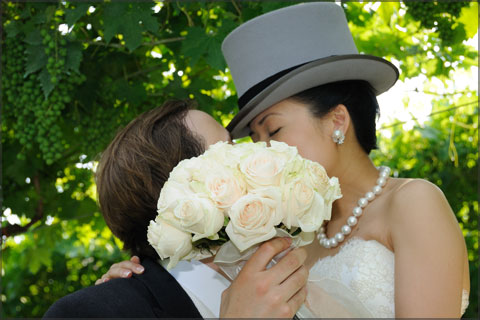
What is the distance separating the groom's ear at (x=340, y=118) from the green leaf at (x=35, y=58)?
1.79m

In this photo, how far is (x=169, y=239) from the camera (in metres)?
2.09

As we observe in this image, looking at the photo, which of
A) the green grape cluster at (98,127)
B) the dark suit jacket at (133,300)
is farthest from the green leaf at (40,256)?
the dark suit jacket at (133,300)

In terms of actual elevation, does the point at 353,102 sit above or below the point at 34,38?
below

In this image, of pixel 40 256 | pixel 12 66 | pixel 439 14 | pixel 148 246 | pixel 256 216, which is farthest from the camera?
pixel 40 256

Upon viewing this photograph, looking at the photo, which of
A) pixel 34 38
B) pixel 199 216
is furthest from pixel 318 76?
pixel 34 38

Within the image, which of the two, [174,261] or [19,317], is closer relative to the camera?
[174,261]

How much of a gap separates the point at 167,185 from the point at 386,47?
2.77 m

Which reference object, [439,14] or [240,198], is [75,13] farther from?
[439,14]

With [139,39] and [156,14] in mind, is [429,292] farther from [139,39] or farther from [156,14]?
[156,14]

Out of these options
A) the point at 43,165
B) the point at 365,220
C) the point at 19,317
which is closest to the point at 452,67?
the point at 365,220

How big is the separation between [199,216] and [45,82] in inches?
78.0

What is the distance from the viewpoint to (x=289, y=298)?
220 cm

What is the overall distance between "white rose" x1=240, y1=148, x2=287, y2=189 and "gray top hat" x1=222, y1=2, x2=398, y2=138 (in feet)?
3.14

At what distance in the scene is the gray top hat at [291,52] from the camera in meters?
2.98
